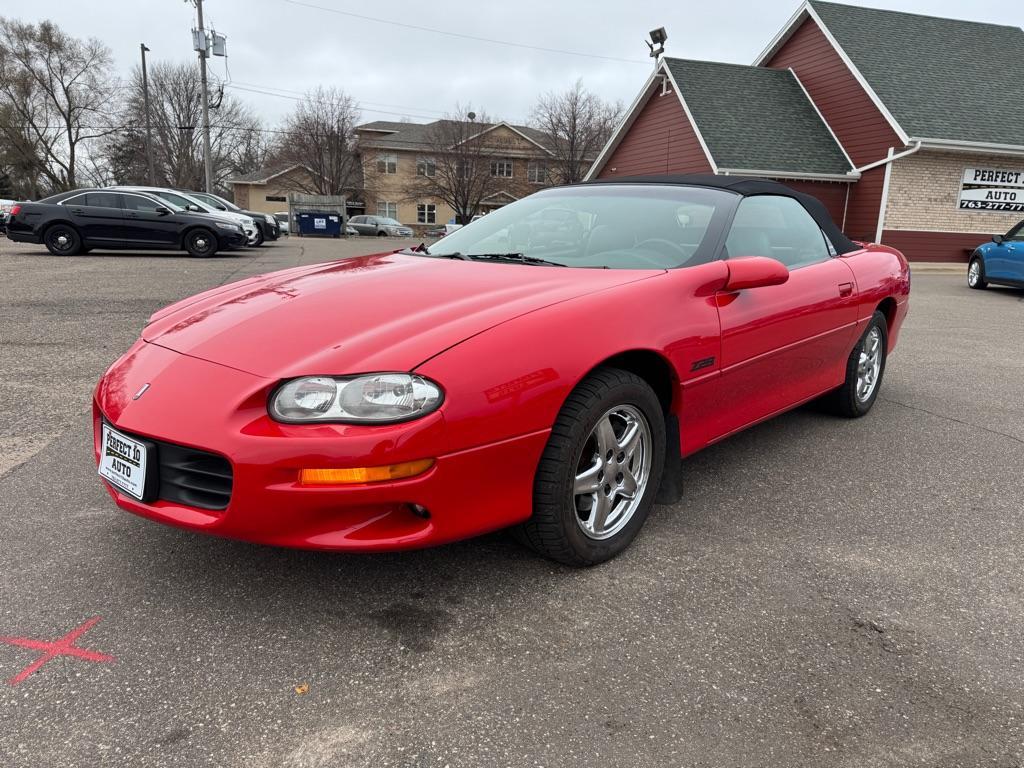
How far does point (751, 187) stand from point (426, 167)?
52547mm

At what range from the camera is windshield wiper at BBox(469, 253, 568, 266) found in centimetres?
299

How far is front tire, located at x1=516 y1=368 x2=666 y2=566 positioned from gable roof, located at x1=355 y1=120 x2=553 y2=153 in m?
46.6

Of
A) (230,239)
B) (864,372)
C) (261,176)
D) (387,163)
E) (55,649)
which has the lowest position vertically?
(55,649)

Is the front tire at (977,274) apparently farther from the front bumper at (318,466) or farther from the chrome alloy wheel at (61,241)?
the chrome alloy wheel at (61,241)

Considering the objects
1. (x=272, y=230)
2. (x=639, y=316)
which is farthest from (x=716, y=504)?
(x=272, y=230)

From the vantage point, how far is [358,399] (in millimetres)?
1980

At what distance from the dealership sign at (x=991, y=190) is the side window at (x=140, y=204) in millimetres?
18602

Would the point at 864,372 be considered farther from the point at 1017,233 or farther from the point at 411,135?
the point at 411,135

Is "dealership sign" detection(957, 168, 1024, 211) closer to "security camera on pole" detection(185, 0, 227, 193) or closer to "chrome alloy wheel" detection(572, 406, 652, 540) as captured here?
"chrome alloy wheel" detection(572, 406, 652, 540)

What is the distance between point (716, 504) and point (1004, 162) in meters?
19.1

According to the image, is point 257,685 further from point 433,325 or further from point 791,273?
point 791,273

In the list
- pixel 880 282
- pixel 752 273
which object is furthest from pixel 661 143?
pixel 752 273

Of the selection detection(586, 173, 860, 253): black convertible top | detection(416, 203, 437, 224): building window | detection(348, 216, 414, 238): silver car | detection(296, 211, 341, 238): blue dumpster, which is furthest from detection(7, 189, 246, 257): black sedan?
detection(416, 203, 437, 224): building window

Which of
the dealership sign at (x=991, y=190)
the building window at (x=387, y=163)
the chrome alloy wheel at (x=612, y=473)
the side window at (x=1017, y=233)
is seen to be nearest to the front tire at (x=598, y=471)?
the chrome alloy wheel at (x=612, y=473)
